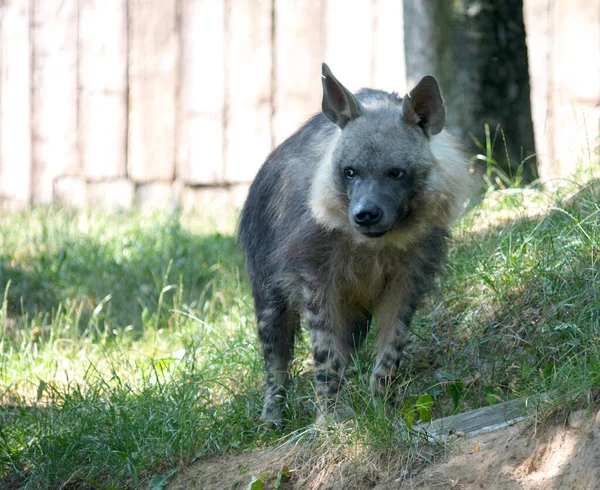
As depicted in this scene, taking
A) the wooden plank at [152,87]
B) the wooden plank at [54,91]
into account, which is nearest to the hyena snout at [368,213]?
the wooden plank at [152,87]

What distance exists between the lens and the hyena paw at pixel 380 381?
4.16 metres

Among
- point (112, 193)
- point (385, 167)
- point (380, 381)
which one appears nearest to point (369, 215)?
point (385, 167)

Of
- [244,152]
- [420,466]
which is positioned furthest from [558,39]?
[420,466]

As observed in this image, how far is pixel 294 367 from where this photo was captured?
Answer: 4.98 m

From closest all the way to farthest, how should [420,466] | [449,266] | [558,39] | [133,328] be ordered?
[420,466] < [449,266] < [133,328] < [558,39]

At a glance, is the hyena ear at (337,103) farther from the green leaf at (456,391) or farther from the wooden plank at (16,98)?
the wooden plank at (16,98)

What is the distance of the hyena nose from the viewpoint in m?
3.80

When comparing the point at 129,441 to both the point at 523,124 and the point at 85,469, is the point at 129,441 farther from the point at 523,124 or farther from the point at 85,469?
the point at 523,124

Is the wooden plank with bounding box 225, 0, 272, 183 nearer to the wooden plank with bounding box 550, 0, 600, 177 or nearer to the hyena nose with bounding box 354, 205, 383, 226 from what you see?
the wooden plank with bounding box 550, 0, 600, 177

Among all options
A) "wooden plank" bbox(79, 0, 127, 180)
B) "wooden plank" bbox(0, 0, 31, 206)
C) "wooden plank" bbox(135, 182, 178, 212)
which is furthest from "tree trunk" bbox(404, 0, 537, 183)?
"wooden plank" bbox(0, 0, 31, 206)

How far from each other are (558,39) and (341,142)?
16.9 ft

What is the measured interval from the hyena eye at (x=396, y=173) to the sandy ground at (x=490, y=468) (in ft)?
3.67

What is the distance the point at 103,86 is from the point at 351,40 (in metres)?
2.66

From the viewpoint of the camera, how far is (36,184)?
1003cm
